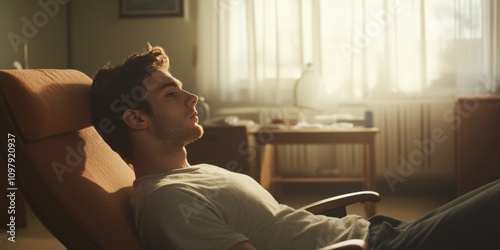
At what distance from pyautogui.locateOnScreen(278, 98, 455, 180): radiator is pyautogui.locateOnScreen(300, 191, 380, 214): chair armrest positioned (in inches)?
92.5

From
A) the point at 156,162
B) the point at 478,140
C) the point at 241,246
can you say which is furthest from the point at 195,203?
the point at 478,140

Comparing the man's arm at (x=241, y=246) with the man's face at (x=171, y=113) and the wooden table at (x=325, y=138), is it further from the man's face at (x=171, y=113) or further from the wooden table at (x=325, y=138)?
the wooden table at (x=325, y=138)

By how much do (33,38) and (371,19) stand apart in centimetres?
226

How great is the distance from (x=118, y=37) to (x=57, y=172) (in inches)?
125

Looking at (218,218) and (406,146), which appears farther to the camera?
(406,146)

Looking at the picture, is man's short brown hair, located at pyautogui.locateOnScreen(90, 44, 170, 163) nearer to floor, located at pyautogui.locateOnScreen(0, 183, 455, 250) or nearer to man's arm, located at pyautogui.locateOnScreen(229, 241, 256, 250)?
man's arm, located at pyautogui.locateOnScreen(229, 241, 256, 250)

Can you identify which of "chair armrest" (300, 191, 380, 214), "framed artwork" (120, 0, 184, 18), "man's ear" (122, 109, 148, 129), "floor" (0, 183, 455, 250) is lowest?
"floor" (0, 183, 455, 250)

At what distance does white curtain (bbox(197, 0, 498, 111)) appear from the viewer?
156 inches

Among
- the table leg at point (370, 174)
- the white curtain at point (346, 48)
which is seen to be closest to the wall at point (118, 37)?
the white curtain at point (346, 48)

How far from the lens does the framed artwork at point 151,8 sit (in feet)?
14.2

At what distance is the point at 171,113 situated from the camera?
165 cm

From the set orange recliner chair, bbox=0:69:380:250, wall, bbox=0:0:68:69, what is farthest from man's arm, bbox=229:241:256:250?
wall, bbox=0:0:68:69

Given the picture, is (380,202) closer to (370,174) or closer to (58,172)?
(370,174)

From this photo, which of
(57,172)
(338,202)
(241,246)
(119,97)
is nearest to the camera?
(241,246)
